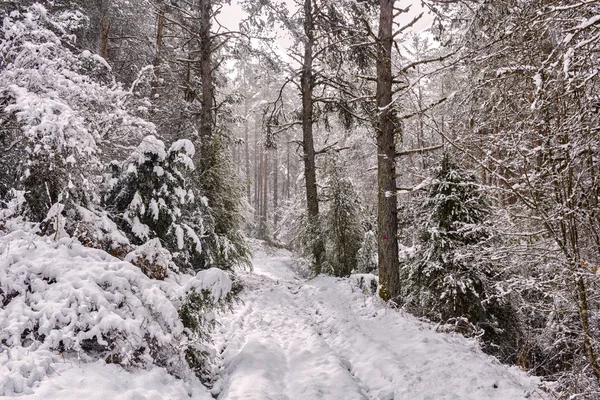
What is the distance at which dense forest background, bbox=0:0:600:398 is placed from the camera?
3430 mm

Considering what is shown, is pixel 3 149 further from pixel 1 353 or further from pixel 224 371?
pixel 224 371

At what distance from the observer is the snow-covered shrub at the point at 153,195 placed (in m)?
6.79

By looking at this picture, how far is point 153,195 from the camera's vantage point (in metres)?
7.16

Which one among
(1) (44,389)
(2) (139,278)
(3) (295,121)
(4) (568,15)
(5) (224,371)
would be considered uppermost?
(3) (295,121)

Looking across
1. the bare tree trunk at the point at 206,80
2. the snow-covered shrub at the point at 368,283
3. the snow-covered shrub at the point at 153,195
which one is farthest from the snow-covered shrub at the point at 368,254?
the snow-covered shrub at the point at 153,195

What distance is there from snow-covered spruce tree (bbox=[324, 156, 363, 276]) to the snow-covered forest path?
15.0ft

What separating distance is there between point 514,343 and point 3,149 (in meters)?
10.0

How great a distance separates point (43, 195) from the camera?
4.77 m

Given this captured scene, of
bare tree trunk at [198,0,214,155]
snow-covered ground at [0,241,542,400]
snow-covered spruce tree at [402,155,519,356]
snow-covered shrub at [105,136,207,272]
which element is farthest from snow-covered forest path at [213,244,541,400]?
bare tree trunk at [198,0,214,155]

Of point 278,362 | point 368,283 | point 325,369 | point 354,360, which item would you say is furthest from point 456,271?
point 278,362

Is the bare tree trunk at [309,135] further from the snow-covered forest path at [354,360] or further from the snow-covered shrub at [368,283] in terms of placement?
the snow-covered forest path at [354,360]

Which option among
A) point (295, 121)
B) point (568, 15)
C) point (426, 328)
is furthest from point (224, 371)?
point (295, 121)

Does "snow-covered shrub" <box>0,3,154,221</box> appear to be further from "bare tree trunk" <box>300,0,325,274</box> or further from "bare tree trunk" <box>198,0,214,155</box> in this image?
"bare tree trunk" <box>300,0,325,274</box>

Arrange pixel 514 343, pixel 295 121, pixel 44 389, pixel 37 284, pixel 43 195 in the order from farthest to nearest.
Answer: pixel 295 121 → pixel 514 343 → pixel 43 195 → pixel 37 284 → pixel 44 389
